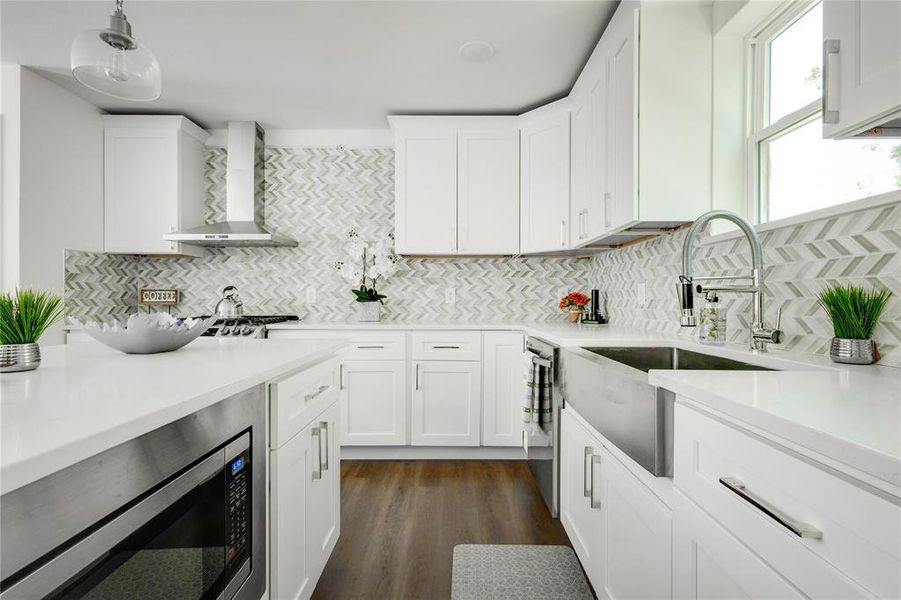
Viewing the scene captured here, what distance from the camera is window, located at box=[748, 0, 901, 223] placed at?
1.34 meters

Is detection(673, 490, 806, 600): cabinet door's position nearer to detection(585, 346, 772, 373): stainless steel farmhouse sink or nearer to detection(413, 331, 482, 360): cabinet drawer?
detection(585, 346, 772, 373): stainless steel farmhouse sink

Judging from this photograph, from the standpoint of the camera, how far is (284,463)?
4.03 ft

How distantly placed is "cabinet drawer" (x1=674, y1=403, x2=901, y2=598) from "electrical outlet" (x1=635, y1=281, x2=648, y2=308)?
5.94 ft

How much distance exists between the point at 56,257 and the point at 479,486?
326 cm

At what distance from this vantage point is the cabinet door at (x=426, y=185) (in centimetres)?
328

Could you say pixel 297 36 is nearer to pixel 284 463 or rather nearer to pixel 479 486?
pixel 284 463

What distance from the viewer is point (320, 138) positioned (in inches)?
146

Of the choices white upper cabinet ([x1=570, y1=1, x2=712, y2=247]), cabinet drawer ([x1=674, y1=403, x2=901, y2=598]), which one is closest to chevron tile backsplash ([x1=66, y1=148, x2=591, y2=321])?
white upper cabinet ([x1=570, y1=1, x2=712, y2=247])

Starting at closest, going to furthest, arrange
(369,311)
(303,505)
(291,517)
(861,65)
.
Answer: (861,65) → (291,517) → (303,505) → (369,311)

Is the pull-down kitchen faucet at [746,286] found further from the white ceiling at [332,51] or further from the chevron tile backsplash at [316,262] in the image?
the chevron tile backsplash at [316,262]

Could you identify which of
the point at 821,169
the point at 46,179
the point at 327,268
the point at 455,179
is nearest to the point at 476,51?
the point at 455,179

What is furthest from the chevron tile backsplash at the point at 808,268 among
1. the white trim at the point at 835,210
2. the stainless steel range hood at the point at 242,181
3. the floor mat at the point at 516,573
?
the stainless steel range hood at the point at 242,181

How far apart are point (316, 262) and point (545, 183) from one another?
203 centimetres

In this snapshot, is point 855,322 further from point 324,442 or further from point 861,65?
point 324,442
